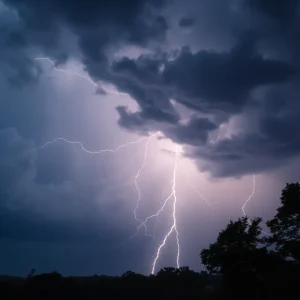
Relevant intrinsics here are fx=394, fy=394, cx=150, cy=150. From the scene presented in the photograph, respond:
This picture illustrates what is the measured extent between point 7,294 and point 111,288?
828 cm

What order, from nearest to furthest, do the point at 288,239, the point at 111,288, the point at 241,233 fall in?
1. the point at 288,239
2. the point at 241,233
3. the point at 111,288

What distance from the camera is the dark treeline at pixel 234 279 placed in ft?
82.1

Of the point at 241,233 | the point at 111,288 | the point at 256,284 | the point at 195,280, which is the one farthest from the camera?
the point at 195,280

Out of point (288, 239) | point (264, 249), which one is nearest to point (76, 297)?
point (264, 249)

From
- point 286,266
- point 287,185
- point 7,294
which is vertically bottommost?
point 7,294

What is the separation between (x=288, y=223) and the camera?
81.3ft

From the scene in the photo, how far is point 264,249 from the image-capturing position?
89.1 ft

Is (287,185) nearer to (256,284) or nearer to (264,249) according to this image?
(264,249)

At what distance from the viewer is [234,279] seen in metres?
27.2

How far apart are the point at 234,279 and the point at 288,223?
571cm

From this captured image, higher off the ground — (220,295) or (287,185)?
(287,185)

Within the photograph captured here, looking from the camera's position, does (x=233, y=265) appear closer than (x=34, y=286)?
Yes

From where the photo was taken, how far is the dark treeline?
2502cm

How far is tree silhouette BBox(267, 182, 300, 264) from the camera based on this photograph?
24.3 meters
